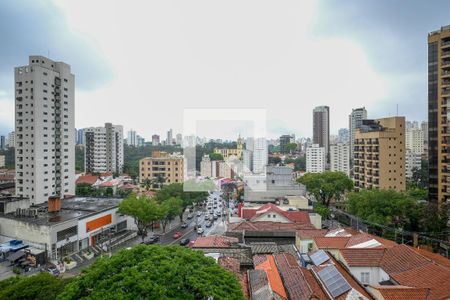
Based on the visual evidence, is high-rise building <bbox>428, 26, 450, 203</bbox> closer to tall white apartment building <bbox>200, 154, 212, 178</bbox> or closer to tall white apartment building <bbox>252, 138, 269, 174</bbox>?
tall white apartment building <bbox>252, 138, 269, 174</bbox>

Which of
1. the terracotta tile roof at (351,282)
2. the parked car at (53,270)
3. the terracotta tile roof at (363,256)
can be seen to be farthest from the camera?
the parked car at (53,270)

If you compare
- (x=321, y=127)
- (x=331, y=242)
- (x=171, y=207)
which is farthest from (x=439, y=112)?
(x=321, y=127)

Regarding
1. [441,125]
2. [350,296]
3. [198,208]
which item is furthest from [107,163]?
[350,296]

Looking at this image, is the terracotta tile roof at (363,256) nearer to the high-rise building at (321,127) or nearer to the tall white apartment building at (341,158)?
the tall white apartment building at (341,158)

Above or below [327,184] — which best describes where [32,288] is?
below

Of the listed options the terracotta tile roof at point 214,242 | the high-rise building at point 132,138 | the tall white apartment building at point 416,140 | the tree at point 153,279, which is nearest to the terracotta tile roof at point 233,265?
the terracotta tile roof at point 214,242

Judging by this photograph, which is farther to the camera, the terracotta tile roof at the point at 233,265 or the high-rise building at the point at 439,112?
the high-rise building at the point at 439,112

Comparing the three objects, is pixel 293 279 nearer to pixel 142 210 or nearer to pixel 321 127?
pixel 142 210
